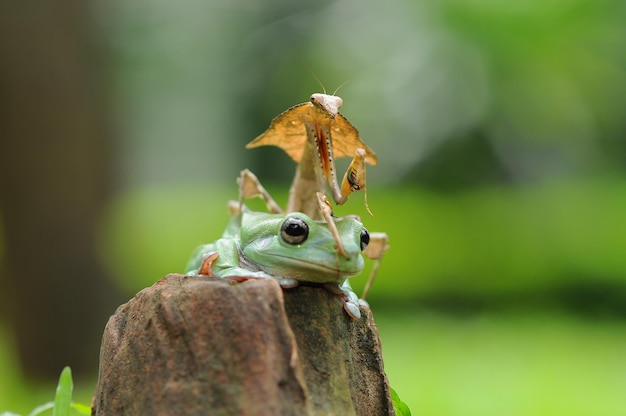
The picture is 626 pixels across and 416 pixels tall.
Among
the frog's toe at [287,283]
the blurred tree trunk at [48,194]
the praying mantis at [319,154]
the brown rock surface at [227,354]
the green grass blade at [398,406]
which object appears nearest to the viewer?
the brown rock surface at [227,354]

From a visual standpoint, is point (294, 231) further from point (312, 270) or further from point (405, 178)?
point (405, 178)

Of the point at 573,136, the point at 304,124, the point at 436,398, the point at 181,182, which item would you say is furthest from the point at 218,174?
the point at 304,124

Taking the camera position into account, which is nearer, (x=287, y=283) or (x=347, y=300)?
(x=287, y=283)

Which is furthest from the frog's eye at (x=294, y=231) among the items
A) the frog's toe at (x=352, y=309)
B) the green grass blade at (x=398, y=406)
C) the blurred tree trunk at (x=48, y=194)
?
the blurred tree trunk at (x=48, y=194)

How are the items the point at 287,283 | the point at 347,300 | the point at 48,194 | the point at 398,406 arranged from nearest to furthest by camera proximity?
the point at 287,283 < the point at 347,300 < the point at 398,406 < the point at 48,194

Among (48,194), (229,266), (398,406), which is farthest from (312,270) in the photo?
(48,194)

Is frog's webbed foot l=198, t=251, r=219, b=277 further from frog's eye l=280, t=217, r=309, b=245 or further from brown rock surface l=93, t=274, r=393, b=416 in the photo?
frog's eye l=280, t=217, r=309, b=245

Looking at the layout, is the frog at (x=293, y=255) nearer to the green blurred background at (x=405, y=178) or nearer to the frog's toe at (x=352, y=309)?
the frog's toe at (x=352, y=309)
